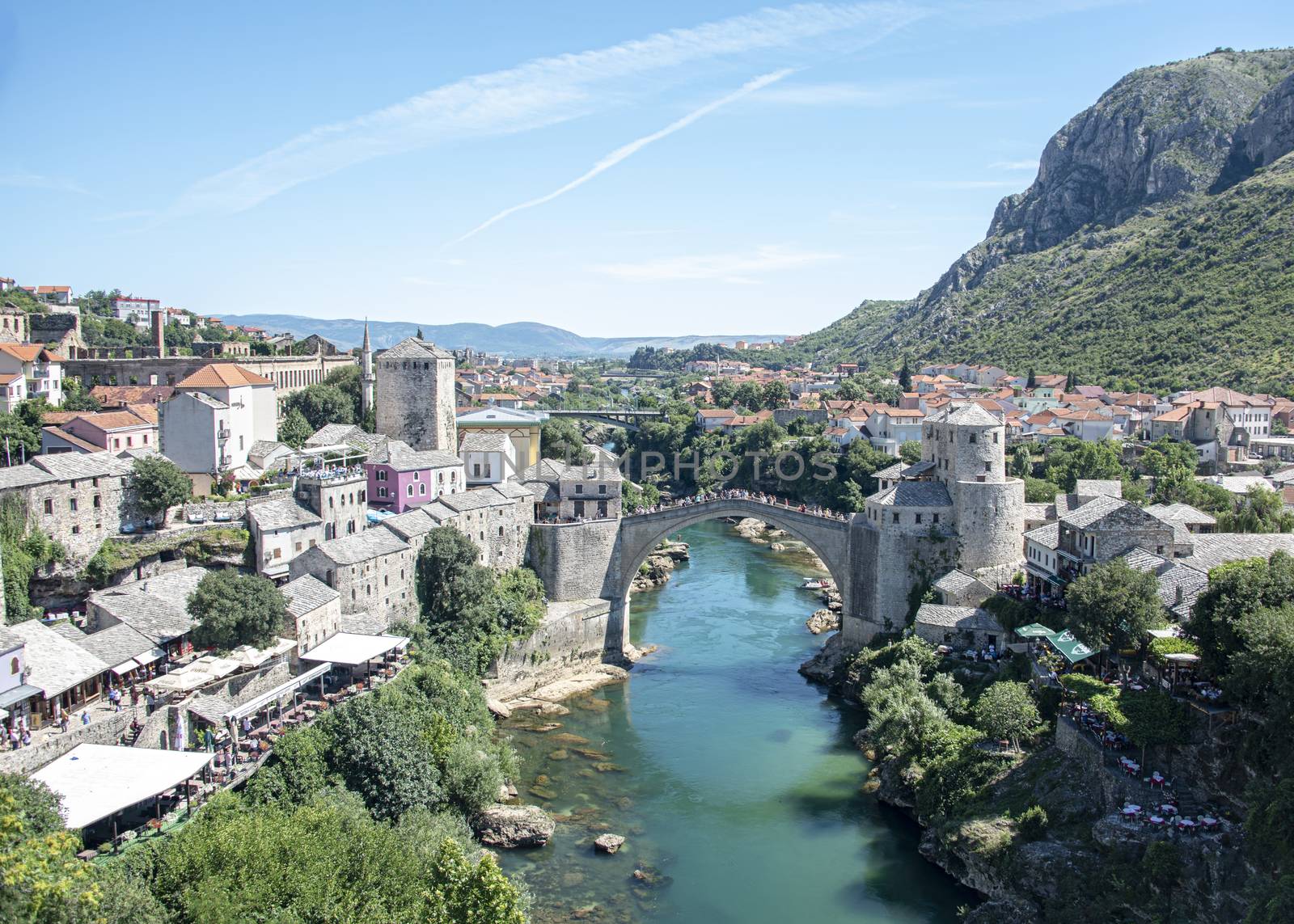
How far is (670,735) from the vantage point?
3266 centimetres

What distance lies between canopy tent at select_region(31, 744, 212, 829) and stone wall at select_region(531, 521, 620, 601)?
18895 mm

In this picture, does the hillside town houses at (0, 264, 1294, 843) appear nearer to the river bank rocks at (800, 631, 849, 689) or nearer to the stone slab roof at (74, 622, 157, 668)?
the stone slab roof at (74, 622, 157, 668)

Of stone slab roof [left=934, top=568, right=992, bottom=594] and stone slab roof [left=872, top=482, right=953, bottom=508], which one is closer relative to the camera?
stone slab roof [left=934, top=568, right=992, bottom=594]

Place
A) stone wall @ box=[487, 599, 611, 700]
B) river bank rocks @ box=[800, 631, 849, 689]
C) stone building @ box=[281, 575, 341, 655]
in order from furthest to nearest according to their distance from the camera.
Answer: river bank rocks @ box=[800, 631, 849, 689] → stone wall @ box=[487, 599, 611, 700] → stone building @ box=[281, 575, 341, 655]

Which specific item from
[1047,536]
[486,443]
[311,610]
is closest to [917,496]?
[1047,536]

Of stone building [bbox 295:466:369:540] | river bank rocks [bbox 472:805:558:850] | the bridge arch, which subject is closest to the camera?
river bank rocks [bbox 472:805:558:850]

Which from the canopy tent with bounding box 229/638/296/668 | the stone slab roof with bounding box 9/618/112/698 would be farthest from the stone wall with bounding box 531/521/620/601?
the stone slab roof with bounding box 9/618/112/698

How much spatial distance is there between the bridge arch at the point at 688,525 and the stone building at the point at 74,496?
1714 centimetres

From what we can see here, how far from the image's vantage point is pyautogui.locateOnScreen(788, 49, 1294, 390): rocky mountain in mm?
72000

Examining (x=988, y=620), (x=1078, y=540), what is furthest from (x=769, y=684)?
(x=1078, y=540)

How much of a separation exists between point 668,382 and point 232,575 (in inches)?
5062

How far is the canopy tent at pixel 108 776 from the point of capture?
767 inches

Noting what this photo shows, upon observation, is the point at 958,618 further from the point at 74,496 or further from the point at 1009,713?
the point at 74,496

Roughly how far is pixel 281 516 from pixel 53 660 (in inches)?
375
